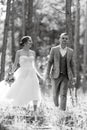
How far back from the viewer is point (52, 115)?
10297mm

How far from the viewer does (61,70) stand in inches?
442

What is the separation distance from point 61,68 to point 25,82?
115 centimetres

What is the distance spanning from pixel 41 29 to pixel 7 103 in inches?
1242

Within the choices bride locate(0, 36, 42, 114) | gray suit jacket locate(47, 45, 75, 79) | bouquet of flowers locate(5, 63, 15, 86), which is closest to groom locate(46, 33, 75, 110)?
gray suit jacket locate(47, 45, 75, 79)

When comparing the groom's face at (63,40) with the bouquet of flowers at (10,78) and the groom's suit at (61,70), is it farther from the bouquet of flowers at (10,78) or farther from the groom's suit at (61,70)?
the bouquet of flowers at (10,78)

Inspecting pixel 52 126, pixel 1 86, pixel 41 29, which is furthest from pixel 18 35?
pixel 52 126

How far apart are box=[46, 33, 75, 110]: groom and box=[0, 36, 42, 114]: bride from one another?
486mm

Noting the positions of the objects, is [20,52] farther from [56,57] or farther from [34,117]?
[34,117]

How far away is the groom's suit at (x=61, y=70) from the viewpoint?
11.1 m

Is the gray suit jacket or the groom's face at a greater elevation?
the groom's face

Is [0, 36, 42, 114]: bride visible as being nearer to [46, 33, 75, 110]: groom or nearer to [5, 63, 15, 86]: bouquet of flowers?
[5, 63, 15, 86]: bouquet of flowers

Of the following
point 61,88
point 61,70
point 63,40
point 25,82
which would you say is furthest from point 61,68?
point 25,82

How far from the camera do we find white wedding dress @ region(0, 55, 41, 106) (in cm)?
1140

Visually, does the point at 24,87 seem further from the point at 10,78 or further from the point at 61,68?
the point at 61,68
